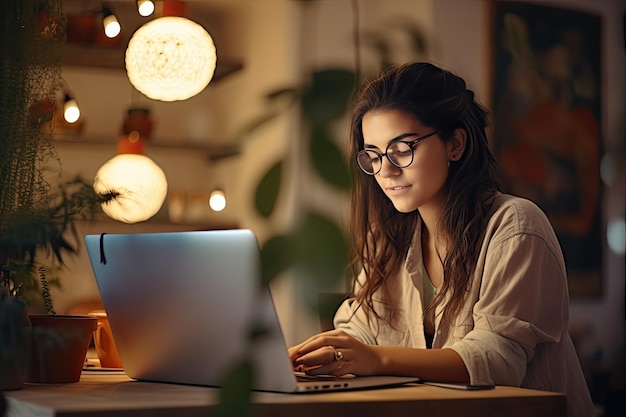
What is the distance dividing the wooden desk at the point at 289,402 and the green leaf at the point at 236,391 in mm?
581

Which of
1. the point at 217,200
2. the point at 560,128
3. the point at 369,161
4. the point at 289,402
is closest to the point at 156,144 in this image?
the point at 217,200

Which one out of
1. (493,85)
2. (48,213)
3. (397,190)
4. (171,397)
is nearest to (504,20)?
(48,213)

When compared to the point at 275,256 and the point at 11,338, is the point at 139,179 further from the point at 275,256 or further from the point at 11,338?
the point at 275,256

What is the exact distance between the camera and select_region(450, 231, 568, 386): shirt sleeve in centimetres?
152

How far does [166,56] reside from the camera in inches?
129

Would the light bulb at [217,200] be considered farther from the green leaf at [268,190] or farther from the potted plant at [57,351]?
the green leaf at [268,190]

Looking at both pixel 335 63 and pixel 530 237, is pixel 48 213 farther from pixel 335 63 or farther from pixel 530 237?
pixel 530 237

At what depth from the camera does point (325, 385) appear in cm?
112

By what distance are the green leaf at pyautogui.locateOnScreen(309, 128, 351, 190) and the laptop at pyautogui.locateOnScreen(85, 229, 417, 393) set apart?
65 cm

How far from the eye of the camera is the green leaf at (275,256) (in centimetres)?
30

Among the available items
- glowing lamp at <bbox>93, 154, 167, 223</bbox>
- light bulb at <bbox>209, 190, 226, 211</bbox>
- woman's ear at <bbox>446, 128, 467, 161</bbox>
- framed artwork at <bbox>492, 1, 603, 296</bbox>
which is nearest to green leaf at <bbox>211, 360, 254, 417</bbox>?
woman's ear at <bbox>446, 128, 467, 161</bbox>

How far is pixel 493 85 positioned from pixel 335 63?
4.07 metres

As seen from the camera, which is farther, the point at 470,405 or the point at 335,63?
the point at 470,405

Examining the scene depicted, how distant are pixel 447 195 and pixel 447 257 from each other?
16 cm
